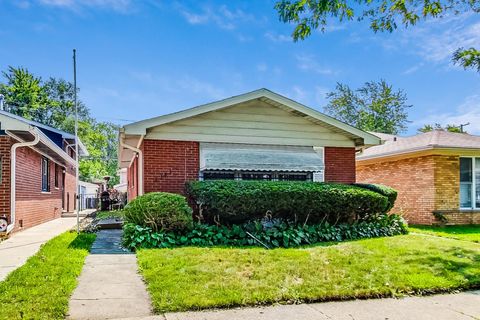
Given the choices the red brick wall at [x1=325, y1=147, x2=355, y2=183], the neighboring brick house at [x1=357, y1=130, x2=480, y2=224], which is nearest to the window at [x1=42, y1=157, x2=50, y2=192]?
the red brick wall at [x1=325, y1=147, x2=355, y2=183]

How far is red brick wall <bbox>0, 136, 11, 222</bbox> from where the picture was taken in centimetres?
1164

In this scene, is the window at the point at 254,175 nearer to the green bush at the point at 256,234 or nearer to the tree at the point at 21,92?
the green bush at the point at 256,234

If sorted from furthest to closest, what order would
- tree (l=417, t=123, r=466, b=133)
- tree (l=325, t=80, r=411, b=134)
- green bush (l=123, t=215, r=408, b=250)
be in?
tree (l=325, t=80, r=411, b=134), tree (l=417, t=123, r=466, b=133), green bush (l=123, t=215, r=408, b=250)

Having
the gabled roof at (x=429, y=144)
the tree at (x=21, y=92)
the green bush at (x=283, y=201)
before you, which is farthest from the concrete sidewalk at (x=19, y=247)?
the tree at (x=21, y=92)

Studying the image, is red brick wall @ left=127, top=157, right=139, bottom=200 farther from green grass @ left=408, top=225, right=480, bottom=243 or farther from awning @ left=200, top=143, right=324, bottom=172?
green grass @ left=408, top=225, right=480, bottom=243

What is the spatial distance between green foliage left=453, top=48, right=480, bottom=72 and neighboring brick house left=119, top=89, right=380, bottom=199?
3690mm

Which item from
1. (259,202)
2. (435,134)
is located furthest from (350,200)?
(435,134)

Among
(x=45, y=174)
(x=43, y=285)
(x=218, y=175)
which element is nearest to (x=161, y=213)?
(x=218, y=175)

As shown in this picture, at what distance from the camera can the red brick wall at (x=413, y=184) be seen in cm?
1499

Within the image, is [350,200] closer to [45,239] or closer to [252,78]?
[45,239]

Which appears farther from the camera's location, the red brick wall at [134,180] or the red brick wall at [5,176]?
the red brick wall at [134,180]

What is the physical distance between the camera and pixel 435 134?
16703 mm

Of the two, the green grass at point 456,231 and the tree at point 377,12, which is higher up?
the tree at point 377,12

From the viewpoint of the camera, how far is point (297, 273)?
6730 millimetres
